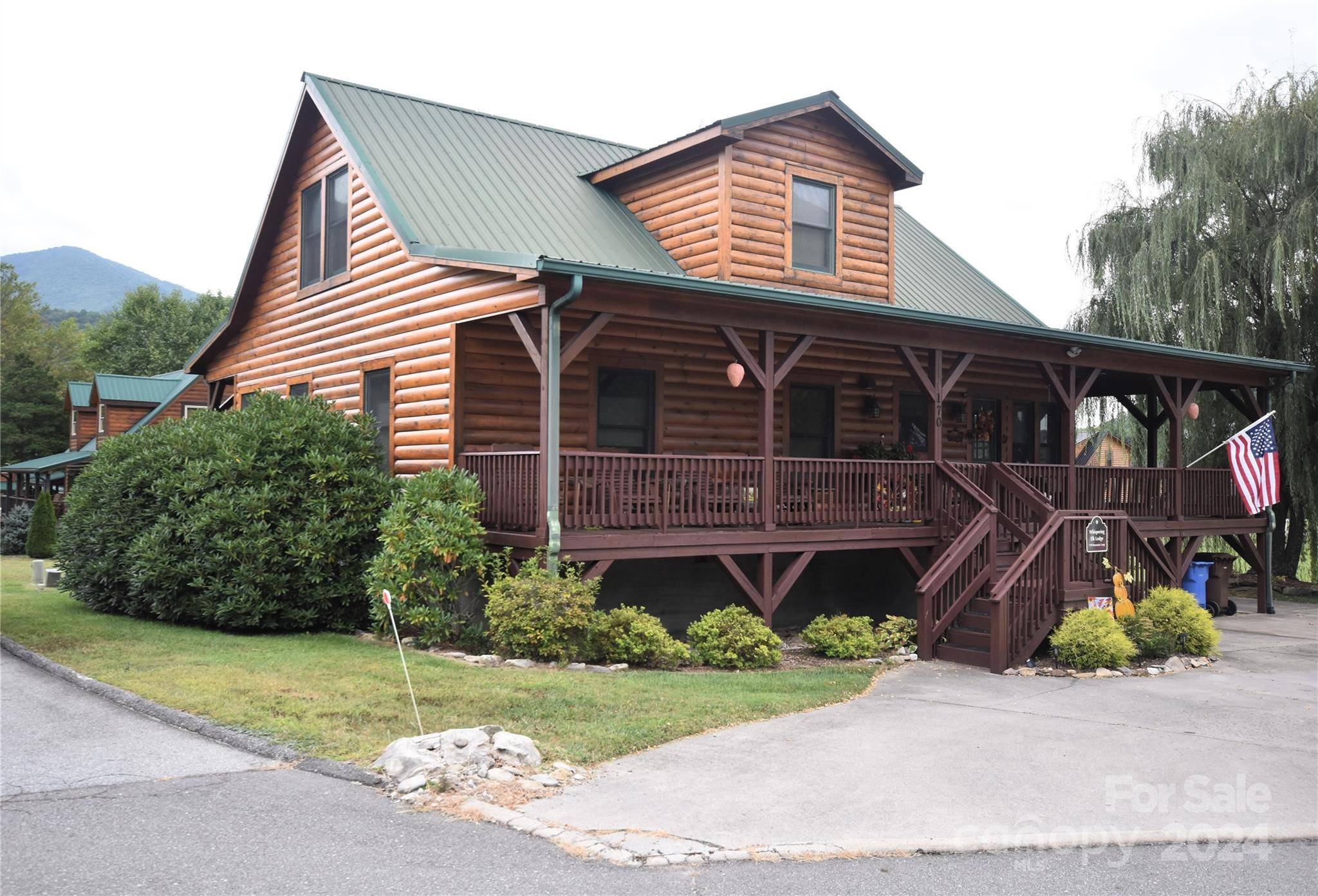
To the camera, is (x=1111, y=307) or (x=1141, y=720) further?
(x=1111, y=307)

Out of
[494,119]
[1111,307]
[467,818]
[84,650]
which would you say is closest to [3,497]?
[494,119]

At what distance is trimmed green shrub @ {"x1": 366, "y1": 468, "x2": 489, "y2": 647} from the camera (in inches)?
477

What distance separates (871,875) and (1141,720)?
512cm

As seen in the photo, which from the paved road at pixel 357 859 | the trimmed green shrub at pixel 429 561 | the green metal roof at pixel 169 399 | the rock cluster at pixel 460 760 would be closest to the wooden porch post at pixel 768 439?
the trimmed green shrub at pixel 429 561

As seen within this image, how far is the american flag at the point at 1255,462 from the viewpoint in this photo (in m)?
18.0

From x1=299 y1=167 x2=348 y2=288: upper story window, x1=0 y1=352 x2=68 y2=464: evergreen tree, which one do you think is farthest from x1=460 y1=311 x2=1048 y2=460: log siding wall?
x1=0 y1=352 x2=68 y2=464: evergreen tree

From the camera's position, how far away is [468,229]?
15312mm

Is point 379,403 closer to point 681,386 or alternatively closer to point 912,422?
point 681,386

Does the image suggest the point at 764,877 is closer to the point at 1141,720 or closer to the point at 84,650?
the point at 1141,720

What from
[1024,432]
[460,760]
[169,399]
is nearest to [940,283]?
[1024,432]

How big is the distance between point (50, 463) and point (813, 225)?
3541cm

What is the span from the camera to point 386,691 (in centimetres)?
931

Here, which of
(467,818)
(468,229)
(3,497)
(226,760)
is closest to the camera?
(467,818)

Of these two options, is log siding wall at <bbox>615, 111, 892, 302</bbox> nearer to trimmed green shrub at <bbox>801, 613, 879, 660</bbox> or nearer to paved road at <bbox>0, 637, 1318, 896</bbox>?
trimmed green shrub at <bbox>801, 613, 879, 660</bbox>
